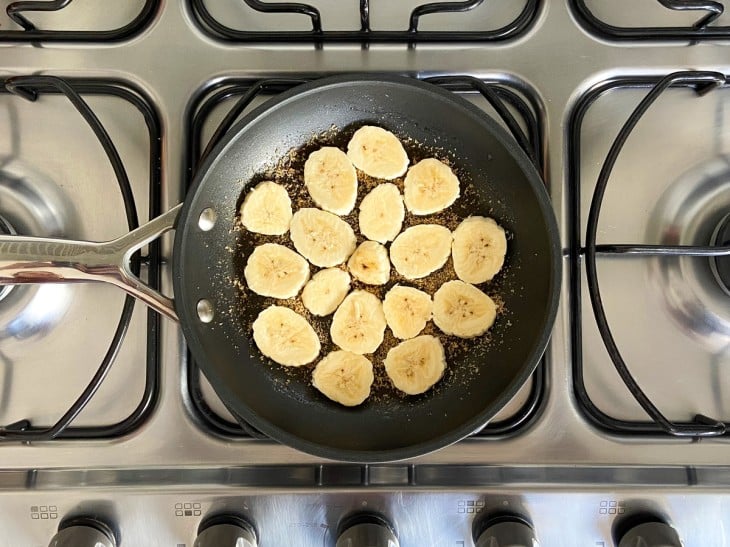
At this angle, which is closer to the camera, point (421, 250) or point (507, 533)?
point (507, 533)

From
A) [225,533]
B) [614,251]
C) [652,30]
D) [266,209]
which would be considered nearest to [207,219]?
[266,209]

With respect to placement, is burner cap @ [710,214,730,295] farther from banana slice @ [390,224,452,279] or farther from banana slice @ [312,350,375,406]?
banana slice @ [312,350,375,406]

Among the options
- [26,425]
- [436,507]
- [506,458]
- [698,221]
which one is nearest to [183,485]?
[26,425]

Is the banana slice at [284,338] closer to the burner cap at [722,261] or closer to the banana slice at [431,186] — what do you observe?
the banana slice at [431,186]

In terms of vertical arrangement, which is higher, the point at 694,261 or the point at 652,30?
the point at 652,30

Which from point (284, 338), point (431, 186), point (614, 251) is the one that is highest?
point (431, 186)

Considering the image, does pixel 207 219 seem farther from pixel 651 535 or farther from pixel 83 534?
pixel 651 535
